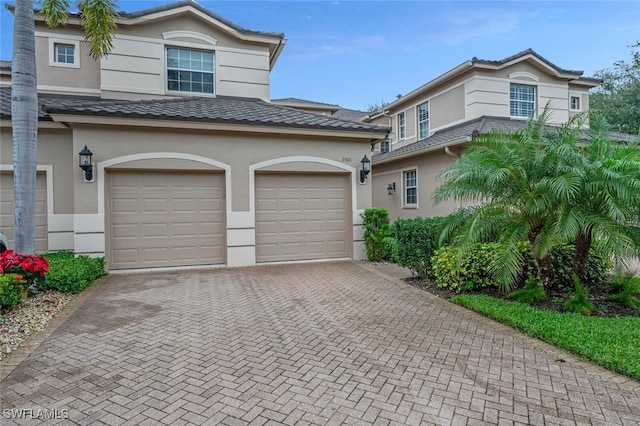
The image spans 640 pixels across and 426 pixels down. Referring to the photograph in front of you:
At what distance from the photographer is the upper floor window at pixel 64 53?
10797mm

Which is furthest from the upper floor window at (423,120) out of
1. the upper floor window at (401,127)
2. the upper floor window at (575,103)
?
the upper floor window at (575,103)

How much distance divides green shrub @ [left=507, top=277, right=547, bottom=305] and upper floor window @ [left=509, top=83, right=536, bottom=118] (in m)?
10.6

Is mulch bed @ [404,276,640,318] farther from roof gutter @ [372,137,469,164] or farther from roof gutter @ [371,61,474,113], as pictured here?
roof gutter @ [371,61,474,113]

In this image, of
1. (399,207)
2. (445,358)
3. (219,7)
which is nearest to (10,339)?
(445,358)

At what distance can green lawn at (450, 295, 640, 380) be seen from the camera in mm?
3535

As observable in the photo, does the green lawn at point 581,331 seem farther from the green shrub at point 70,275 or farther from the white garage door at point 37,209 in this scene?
the white garage door at point 37,209

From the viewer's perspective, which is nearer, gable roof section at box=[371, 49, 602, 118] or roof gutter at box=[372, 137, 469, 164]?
roof gutter at box=[372, 137, 469, 164]

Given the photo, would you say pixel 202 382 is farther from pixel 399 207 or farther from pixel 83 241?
pixel 399 207

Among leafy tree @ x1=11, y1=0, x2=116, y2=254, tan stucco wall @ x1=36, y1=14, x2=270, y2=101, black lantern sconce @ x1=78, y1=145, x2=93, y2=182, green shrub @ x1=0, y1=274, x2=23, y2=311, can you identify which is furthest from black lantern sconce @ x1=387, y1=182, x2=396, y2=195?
green shrub @ x1=0, y1=274, x2=23, y2=311

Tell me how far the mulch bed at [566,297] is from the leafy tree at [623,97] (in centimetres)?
2223

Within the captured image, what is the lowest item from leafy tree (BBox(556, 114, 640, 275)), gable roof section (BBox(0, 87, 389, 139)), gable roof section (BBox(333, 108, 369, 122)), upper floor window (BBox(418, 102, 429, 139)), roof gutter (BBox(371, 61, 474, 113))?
leafy tree (BBox(556, 114, 640, 275))

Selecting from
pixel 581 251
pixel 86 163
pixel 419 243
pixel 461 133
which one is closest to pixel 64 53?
pixel 86 163

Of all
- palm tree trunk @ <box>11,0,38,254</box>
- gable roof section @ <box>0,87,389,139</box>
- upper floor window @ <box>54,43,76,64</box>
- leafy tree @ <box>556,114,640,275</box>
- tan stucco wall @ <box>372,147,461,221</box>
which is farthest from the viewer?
tan stucco wall @ <box>372,147,461,221</box>

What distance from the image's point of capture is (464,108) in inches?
547
